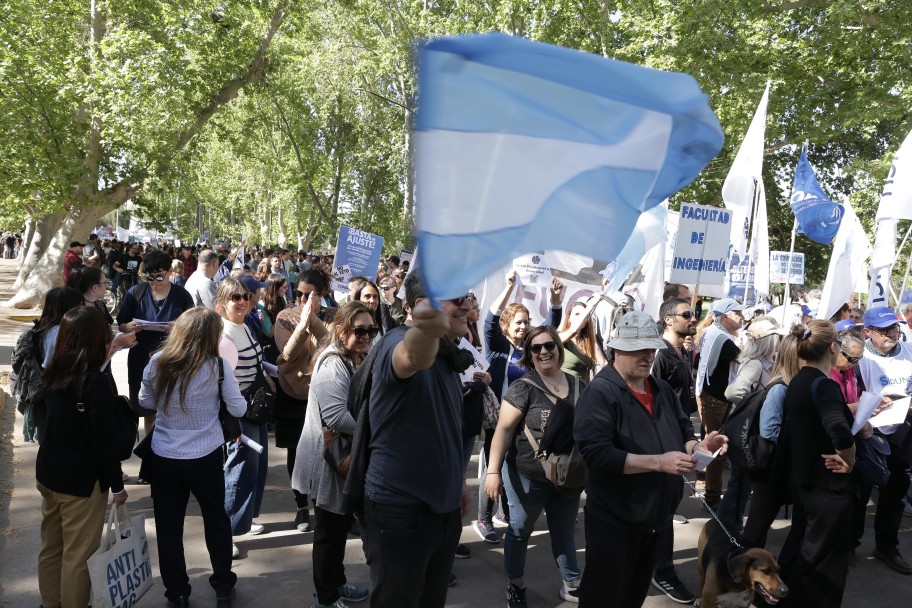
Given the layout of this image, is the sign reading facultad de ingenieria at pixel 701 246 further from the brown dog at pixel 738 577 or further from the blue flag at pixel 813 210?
the brown dog at pixel 738 577

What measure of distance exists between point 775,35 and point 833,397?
18.2 metres

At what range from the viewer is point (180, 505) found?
4176 mm

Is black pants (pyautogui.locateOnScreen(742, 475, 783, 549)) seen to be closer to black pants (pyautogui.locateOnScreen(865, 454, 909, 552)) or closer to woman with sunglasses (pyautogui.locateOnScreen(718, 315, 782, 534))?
woman with sunglasses (pyautogui.locateOnScreen(718, 315, 782, 534))

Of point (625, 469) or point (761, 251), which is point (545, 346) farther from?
point (761, 251)

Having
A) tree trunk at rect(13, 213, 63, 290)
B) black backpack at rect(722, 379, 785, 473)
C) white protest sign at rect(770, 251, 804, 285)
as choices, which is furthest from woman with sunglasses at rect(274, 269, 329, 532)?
tree trunk at rect(13, 213, 63, 290)

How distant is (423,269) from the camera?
1.91m

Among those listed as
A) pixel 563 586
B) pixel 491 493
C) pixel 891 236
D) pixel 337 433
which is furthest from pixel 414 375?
pixel 891 236

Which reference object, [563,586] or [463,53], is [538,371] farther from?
[463,53]

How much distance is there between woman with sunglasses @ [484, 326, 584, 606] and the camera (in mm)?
4508

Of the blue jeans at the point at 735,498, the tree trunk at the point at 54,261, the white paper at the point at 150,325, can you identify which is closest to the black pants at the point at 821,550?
the blue jeans at the point at 735,498

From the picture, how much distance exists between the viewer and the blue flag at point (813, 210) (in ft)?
33.7

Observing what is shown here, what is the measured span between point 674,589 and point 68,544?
3.56 metres

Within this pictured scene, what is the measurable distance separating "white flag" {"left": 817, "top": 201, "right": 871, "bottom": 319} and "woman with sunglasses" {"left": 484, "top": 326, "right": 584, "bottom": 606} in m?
4.38

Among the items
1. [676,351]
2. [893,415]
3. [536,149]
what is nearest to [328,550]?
[536,149]
